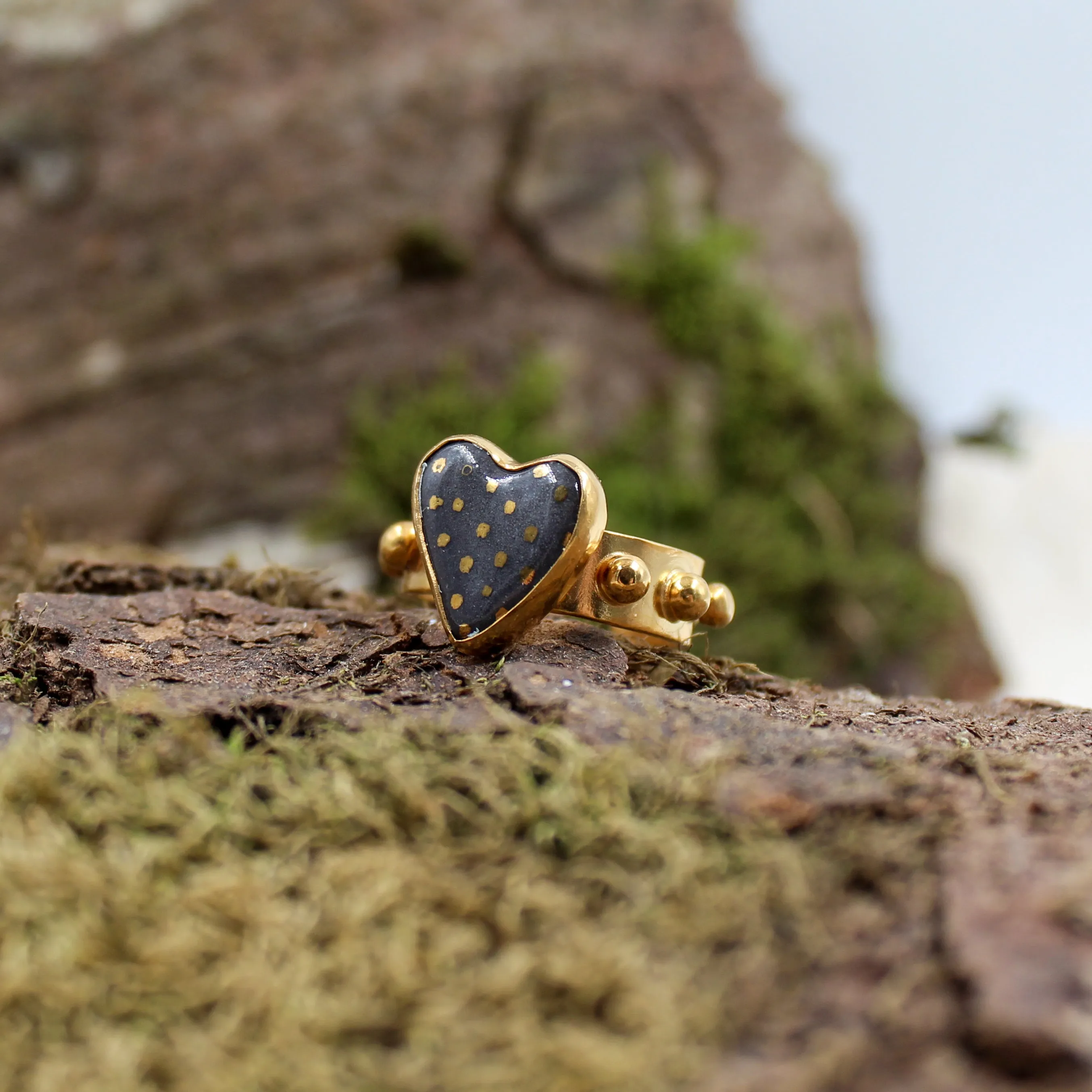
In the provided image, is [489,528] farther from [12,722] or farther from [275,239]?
[275,239]

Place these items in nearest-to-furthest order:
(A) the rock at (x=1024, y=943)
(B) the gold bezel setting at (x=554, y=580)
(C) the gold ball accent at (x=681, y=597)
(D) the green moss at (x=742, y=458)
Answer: (A) the rock at (x=1024, y=943), (B) the gold bezel setting at (x=554, y=580), (C) the gold ball accent at (x=681, y=597), (D) the green moss at (x=742, y=458)

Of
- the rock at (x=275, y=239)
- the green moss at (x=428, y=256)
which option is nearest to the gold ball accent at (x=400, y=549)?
the rock at (x=275, y=239)

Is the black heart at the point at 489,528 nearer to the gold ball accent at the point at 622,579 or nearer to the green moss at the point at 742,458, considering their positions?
the gold ball accent at the point at 622,579

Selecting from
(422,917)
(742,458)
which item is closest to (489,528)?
(422,917)

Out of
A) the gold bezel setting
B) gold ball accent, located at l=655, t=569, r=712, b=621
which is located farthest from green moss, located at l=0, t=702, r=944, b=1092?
gold ball accent, located at l=655, t=569, r=712, b=621

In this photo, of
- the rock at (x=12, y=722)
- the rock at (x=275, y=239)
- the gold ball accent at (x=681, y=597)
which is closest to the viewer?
the rock at (x=12, y=722)

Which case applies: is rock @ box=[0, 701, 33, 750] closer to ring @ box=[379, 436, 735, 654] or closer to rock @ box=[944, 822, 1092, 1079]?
ring @ box=[379, 436, 735, 654]

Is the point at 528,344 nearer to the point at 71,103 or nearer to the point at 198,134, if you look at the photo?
the point at 198,134
